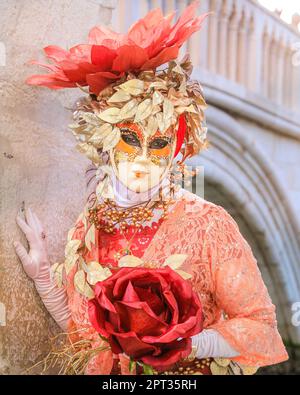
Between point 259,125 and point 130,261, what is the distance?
1.43 ft

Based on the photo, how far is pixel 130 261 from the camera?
3.36 feet

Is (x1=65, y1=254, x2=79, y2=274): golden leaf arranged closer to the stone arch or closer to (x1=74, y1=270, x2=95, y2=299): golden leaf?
(x1=74, y1=270, x2=95, y2=299): golden leaf

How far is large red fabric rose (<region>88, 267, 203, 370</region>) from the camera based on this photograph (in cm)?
93

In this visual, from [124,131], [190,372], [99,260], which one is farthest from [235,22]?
[190,372]

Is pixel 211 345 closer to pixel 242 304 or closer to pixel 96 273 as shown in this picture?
pixel 242 304

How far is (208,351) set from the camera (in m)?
1.00

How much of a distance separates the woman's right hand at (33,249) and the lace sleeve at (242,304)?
294mm

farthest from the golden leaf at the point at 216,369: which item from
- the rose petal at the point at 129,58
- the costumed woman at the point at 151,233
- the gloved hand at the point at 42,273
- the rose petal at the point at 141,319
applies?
the rose petal at the point at 129,58

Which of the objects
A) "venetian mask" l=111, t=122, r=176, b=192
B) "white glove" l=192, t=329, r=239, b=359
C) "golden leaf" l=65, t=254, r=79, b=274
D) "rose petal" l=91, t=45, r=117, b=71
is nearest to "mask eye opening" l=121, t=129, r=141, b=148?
"venetian mask" l=111, t=122, r=176, b=192

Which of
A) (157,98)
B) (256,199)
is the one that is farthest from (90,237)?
(256,199)

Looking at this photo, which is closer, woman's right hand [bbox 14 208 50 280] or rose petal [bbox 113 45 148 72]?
rose petal [bbox 113 45 148 72]

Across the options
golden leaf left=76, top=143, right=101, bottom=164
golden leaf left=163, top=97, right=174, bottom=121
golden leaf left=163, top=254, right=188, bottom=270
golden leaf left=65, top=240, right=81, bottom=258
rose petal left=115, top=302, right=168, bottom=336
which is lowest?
rose petal left=115, top=302, right=168, bottom=336

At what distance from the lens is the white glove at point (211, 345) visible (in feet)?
3.25

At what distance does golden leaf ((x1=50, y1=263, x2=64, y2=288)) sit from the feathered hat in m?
0.20
